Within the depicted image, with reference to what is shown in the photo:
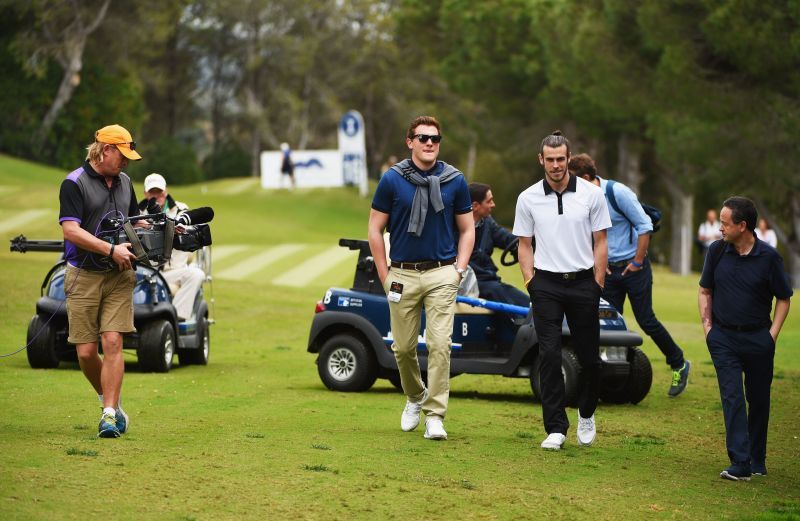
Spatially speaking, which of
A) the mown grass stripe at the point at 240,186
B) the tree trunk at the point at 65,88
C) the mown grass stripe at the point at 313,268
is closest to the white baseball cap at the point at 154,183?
the mown grass stripe at the point at 313,268

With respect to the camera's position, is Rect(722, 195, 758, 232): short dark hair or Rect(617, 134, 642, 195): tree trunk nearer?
Rect(722, 195, 758, 232): short dark hair

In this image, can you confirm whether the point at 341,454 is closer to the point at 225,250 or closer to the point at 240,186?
the point at 225,250

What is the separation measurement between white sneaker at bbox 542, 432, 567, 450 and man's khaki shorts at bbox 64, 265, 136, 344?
2.84 metres

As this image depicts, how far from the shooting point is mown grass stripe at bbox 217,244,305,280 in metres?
31.2

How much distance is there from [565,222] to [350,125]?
48002 millimetres

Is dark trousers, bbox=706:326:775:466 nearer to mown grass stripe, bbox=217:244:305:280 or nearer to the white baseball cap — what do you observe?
the white baseball cap

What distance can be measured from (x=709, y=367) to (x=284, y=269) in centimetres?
1675

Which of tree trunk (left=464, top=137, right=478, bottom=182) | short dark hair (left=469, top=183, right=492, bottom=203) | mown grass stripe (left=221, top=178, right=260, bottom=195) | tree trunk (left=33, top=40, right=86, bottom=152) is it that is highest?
tree trunk (left=33, top=40, right=86, bottom=152)

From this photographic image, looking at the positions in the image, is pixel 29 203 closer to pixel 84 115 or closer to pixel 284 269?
pixel 284 269

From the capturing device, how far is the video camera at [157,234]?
9.03m

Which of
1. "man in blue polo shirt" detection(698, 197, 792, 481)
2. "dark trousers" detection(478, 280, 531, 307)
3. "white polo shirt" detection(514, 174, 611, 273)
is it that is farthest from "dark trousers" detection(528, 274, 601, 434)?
"dark trousers" detection(478, 280, 531, 307)

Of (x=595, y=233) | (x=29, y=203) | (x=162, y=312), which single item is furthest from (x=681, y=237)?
(x=595, y=233)

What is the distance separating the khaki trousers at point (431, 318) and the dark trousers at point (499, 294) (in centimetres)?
275

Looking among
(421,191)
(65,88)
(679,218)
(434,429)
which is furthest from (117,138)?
(65,88)
